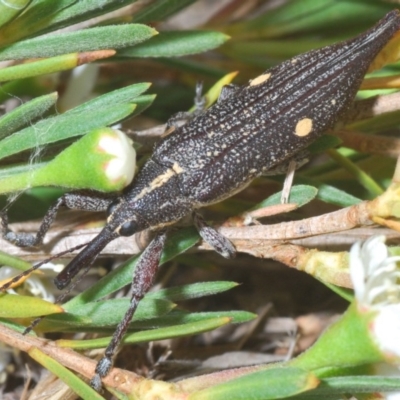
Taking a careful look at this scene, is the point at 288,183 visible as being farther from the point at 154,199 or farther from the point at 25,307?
the point at 25,307

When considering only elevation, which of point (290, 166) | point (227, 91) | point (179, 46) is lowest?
point (290, 166)

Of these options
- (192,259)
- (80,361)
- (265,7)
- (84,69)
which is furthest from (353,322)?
(265,7)

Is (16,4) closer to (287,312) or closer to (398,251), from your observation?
(398,251)

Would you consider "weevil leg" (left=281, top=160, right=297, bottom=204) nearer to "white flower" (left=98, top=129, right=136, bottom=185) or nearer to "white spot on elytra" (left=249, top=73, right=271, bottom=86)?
"white spot on elytra" (left=249, top=73, right=271, bottom=86)

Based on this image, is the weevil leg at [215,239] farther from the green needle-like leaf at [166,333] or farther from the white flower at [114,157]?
the white flower at [114,157]

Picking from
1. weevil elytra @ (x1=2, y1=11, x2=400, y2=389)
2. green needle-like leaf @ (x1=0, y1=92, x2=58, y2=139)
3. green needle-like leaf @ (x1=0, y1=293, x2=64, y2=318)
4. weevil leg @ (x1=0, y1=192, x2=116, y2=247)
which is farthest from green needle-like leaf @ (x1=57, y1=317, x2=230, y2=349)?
weevil elytra @ (x1=2, y1=11, x2=400, y2=389)

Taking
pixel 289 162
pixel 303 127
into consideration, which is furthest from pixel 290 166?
pixel 303 127

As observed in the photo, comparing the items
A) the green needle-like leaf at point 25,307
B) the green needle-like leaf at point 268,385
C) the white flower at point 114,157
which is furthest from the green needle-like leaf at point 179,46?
the green needle-like leaf at point 268,385
